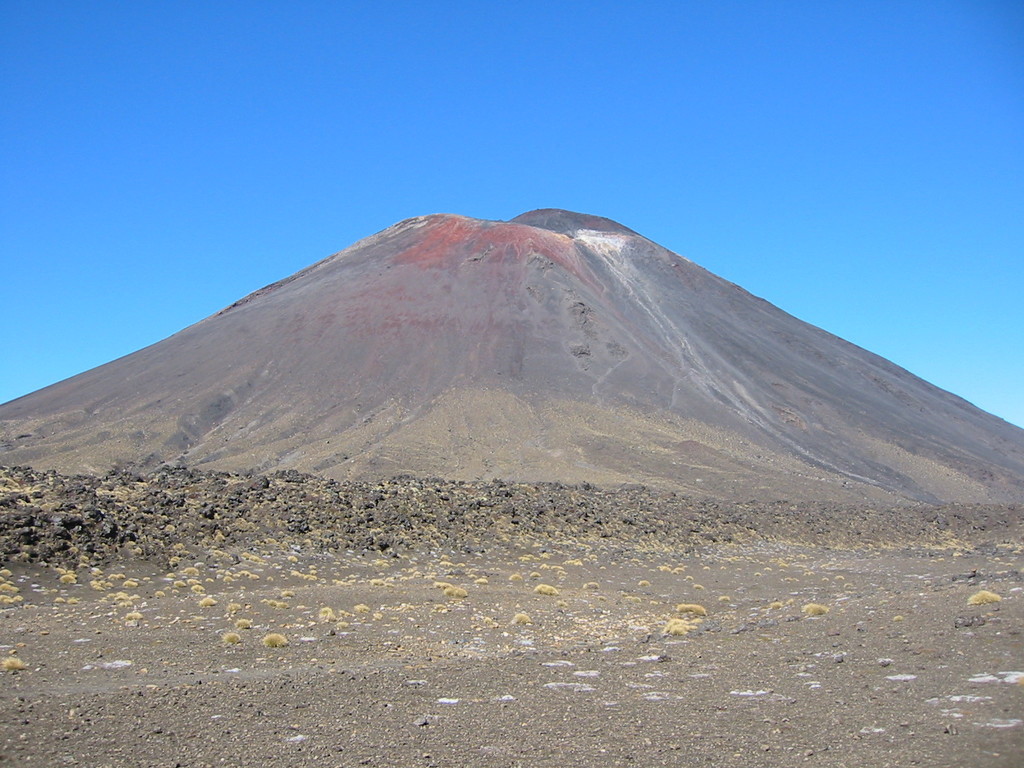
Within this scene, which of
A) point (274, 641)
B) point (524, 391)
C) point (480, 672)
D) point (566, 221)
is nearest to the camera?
point (480, 672)

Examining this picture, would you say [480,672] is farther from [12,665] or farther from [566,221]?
[566,221]

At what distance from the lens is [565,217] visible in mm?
125500

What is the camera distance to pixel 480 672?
11.6 m

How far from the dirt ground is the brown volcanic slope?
121 feet

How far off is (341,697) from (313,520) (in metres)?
14.3

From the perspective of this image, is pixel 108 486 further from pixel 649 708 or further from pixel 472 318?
pixel 472 318

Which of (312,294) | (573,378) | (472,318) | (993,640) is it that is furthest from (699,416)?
(993,640)

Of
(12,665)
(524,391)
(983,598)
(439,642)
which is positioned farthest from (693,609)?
(524,391)

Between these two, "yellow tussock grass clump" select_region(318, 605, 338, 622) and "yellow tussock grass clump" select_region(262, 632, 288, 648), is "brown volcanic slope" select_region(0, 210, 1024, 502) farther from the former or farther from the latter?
"yellow tussock grass clump" select_region(262, 632, 288, 648)

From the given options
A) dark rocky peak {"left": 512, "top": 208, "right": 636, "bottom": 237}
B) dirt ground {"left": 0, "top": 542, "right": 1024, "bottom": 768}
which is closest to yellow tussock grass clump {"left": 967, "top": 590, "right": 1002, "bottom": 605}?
dirt ground {"left": 0, "top": 542, "right": 1024, "bottom": 768}

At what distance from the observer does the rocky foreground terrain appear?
8352 mm

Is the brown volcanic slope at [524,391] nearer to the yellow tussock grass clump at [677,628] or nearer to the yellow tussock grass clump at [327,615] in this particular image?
the yellow tussock grass clump at [677,628]

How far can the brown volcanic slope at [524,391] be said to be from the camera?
6269 cm

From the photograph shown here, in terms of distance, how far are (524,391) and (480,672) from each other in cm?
6460
